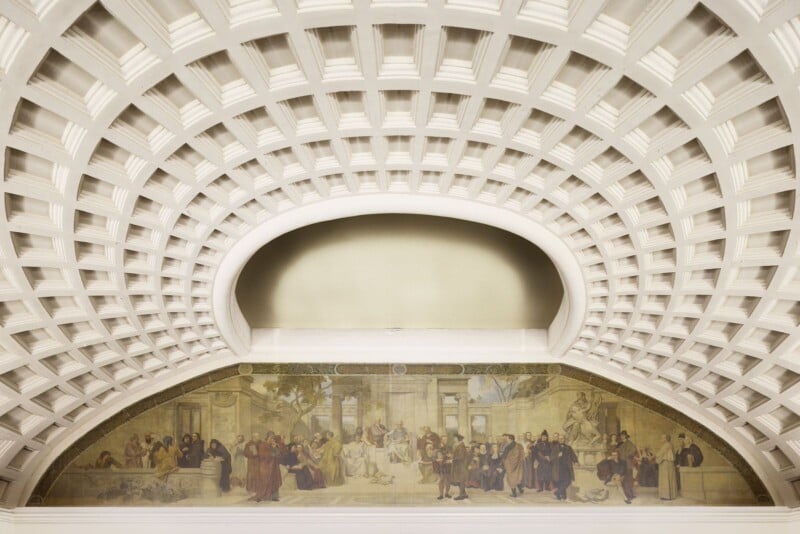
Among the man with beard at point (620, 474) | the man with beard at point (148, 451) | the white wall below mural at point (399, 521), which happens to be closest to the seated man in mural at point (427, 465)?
the white wall below mural at point (399, 521)

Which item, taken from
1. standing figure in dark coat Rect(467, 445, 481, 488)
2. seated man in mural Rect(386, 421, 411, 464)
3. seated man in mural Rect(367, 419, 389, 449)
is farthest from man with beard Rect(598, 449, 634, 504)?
seated man in mural Rect(367, 419, 389, 449)

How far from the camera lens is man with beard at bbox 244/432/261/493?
20094 mm

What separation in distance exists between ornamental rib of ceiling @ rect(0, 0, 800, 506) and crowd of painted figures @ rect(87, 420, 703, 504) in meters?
3.88

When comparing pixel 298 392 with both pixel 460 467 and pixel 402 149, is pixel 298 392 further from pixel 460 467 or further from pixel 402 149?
pixel 402 149

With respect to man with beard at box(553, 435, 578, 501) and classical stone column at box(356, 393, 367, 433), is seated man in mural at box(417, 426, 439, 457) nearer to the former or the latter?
classical stone column at box(356, 393, 367, 433)

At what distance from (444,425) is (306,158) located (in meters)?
11.5

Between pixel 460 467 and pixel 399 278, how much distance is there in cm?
672

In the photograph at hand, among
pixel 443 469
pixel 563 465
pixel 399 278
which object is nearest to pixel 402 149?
pixel 399 278

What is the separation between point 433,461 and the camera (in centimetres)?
2009

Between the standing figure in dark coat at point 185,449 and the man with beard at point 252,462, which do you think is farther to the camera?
the standing figure in dark coat at point 185,449

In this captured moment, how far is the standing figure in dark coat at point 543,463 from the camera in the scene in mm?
20062

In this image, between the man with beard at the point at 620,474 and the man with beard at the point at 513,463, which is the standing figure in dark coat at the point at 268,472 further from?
the man with beard at the point at 620,474

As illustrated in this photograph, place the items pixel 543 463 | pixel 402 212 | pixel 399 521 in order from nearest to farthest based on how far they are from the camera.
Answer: pixel 402 212 → pixel 399 521 → pixel 543 463

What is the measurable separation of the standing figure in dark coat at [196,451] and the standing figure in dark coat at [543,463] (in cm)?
1053
